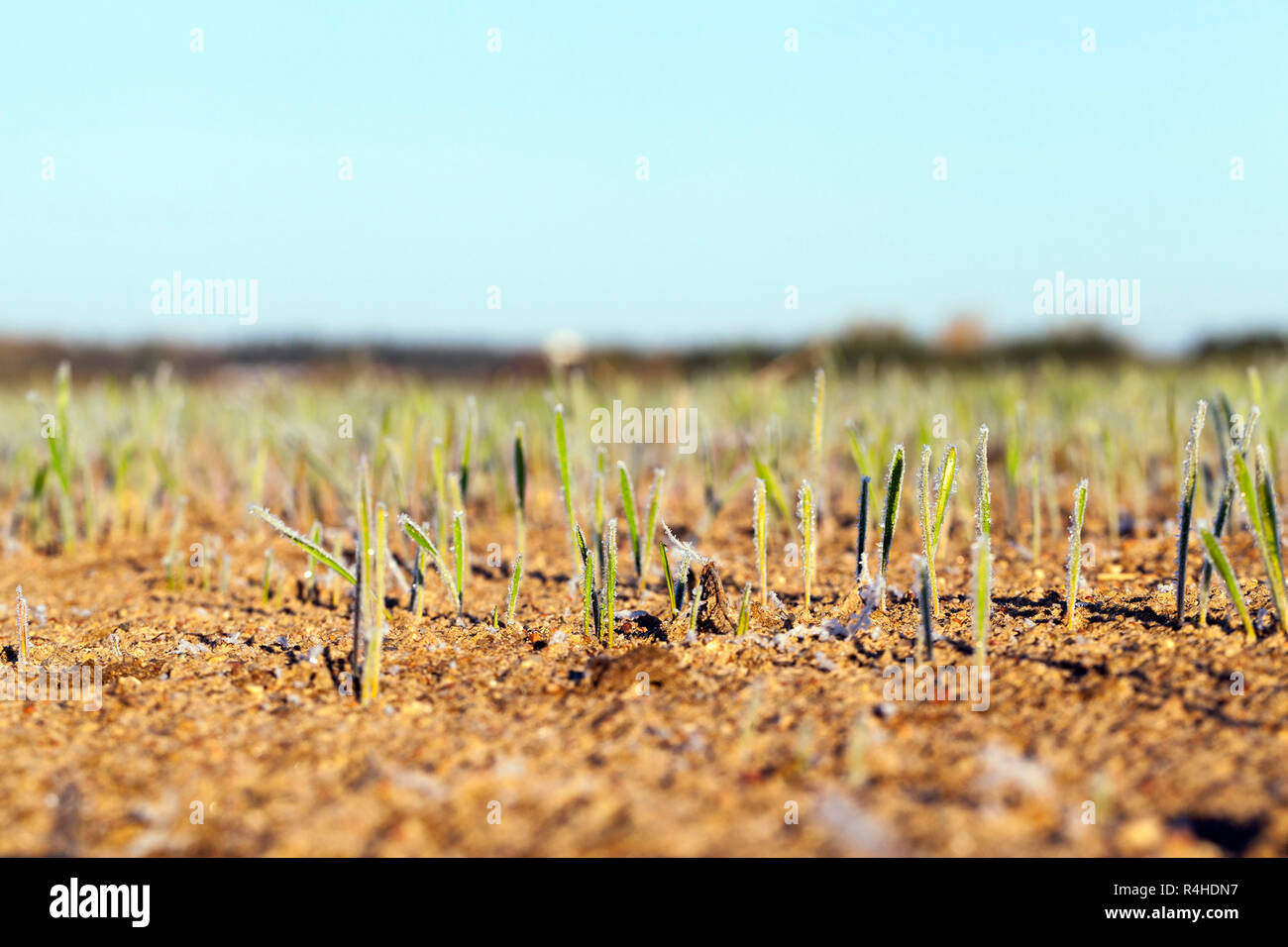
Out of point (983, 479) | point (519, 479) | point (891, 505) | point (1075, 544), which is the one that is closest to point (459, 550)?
point (519, 479)

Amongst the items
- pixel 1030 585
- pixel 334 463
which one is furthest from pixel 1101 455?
pixel 334 463

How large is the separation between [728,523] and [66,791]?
197cm

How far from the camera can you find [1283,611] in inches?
54.1

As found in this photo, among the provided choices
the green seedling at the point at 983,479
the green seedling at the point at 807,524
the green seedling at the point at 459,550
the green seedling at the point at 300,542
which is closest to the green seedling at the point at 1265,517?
the green seedling at the point at 983,479

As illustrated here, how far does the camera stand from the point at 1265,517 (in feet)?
4.45

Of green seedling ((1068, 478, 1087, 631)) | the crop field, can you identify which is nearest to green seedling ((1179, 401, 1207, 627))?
the crop field
